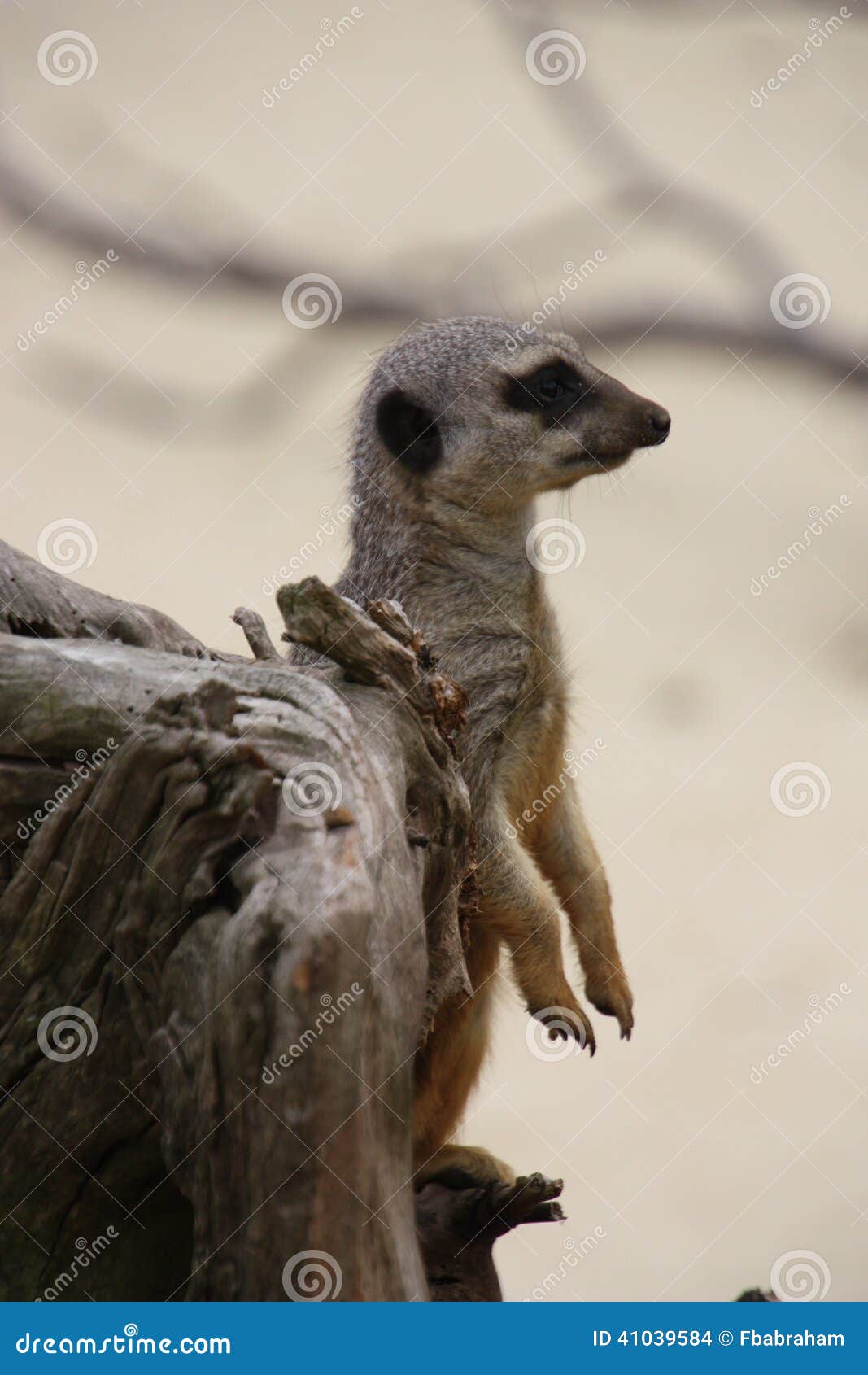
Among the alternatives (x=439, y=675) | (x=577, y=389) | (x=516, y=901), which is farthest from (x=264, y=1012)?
(x=577, y=389)

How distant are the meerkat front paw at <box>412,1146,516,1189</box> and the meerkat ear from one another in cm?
120

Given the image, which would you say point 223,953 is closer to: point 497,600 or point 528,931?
point 528,931

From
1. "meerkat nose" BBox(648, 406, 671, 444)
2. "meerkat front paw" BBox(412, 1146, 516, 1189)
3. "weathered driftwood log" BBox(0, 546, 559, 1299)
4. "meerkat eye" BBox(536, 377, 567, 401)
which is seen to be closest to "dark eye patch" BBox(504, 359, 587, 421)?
"meerkat eye" BBox(536, 377, 567, 401)

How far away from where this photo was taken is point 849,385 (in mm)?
2570

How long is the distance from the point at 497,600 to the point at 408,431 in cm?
36

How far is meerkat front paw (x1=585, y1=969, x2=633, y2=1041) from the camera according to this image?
2.29 meters

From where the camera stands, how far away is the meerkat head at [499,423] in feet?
7.81

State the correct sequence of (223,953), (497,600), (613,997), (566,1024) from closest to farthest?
(223,953), (566,1024), (613,997), (497,600)

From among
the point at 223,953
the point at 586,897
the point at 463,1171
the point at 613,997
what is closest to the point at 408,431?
the point at 586,897

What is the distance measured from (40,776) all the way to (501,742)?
0.98 m

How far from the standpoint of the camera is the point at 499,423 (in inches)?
96.7

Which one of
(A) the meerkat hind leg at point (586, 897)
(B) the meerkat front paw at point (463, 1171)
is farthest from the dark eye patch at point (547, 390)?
Result: (B) the meerkat front paw at point (463, 1171)

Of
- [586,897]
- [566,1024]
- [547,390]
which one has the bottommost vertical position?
[566,1024]

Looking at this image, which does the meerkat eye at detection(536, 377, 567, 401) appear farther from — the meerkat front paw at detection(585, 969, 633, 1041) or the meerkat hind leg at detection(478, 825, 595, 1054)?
the meerkat front paw at detection(585, 969, 633, 1041)
